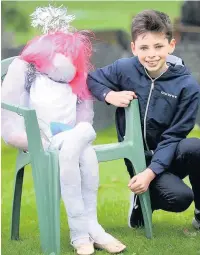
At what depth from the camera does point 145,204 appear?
3289 mm

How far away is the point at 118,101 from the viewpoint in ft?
10.7

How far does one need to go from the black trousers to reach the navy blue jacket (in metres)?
0.05

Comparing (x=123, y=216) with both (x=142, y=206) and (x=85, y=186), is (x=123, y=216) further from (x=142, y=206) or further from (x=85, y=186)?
(x=85, y=186)

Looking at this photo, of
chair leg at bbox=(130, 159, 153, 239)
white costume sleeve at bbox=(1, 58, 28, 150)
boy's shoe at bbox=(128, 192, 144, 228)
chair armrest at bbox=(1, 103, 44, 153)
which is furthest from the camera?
boy's shoe at bbox=(128, 192, 144, 228)

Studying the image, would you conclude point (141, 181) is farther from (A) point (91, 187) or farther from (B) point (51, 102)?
(B) point (51, 102)

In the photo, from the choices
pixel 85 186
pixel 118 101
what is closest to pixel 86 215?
pixel 85 186

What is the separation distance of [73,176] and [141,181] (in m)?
0.35

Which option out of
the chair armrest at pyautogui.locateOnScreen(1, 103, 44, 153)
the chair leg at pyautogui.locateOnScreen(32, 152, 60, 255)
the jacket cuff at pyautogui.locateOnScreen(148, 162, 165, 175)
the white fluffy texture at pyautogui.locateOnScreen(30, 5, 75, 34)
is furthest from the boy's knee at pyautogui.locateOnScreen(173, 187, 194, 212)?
the white fluffy texture at pyautogui.locateOnScreen(30, 5, 75, 34)

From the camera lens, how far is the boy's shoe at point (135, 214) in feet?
11.5

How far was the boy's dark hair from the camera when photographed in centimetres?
318

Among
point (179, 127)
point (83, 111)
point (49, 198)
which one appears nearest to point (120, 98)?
point (83, 111)

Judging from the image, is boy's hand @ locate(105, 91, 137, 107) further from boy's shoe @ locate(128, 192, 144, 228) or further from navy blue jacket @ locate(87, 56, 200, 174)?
boy's shoe @ locate(128, 192, 144, 228)

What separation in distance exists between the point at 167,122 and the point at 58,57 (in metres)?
0.58

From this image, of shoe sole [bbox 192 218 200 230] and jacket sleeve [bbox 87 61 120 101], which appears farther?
shoe sole [bbox 192 218 200 230]
